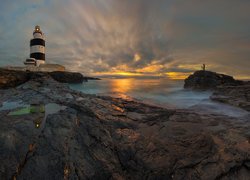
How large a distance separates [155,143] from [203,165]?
3.60 ft

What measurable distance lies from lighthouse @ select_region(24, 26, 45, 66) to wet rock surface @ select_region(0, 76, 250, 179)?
48955 millimetres

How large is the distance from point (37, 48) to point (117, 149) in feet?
171

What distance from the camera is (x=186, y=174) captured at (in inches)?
118

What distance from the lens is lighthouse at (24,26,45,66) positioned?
148 feet

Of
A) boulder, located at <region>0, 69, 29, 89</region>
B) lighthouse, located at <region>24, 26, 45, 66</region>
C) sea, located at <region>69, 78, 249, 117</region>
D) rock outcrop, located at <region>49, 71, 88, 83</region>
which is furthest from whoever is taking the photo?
rock outcrop, located at <region>49, 71, 88, 83</region>

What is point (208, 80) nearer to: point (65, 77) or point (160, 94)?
point (160, 94)

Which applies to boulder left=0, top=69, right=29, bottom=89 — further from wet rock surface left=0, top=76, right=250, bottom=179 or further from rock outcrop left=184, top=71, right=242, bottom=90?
rock outcrop left=184, top=71, right=242, bottom=90

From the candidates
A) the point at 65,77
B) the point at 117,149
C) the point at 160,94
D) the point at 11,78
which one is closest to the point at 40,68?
the point at 65,77

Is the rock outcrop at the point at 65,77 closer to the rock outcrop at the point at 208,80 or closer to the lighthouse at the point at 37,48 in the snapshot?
the lighthouse at the point at 37,48

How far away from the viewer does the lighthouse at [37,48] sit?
148 feet

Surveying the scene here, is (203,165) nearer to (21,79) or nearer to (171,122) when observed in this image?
(171,122)

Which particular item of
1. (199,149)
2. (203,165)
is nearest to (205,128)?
(199,149)

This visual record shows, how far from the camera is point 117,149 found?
359cm

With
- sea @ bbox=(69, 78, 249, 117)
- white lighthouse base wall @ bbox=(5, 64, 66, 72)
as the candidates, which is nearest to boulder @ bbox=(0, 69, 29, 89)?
sea @ bbox=(69, 78, 249, 117)
